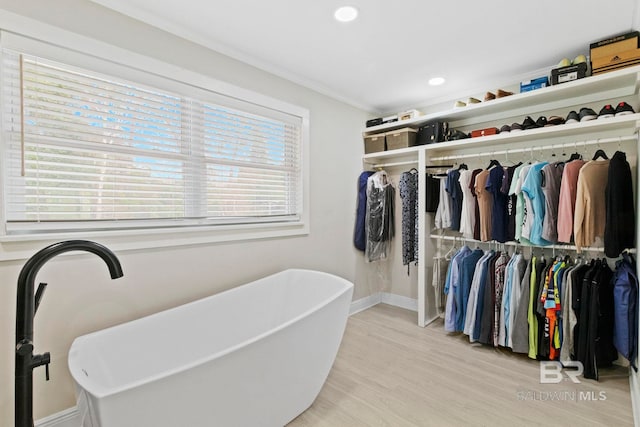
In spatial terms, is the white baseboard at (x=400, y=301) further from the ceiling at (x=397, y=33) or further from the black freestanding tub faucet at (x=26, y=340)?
the black freestanding tub faucet at (x=26, y=340)

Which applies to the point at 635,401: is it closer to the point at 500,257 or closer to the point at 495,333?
the point at 495,333

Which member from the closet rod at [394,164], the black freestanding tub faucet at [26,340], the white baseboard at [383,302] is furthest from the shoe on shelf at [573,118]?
the black freestanding tub faucet at [26,340]

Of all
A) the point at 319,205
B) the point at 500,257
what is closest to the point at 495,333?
the point at 500,257

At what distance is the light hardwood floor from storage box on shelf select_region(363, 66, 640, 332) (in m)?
0.73

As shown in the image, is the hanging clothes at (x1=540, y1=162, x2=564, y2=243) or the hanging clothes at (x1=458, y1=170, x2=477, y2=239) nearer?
the hanging clothes at (x1=540, y1=162, x2=564, y2=243)

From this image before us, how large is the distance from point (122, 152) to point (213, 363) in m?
1.39

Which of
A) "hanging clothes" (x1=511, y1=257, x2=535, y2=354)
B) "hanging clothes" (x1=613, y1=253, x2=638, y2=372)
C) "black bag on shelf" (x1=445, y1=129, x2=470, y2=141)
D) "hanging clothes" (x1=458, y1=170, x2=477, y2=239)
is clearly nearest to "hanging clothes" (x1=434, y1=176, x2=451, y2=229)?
"hanging clothes" (x1=458, y1=170, x2=477, y2=239)

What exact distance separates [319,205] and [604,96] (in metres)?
2.48

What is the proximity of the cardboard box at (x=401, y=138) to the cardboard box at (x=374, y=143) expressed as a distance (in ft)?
0.27

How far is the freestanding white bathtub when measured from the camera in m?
1.12

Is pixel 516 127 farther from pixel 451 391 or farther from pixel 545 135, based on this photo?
pixel 451 391

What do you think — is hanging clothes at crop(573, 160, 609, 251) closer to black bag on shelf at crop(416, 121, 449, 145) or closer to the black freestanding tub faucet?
black bag on shelf at crop(416, 121, 449, 145)

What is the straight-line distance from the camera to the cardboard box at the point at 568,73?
7.23 feet

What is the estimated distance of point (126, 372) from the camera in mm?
1588
